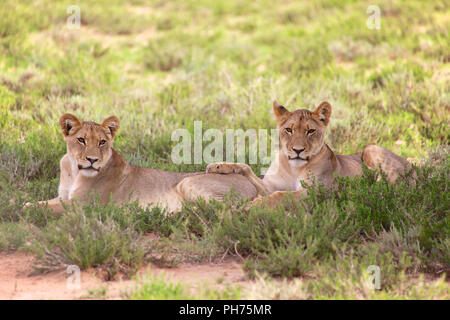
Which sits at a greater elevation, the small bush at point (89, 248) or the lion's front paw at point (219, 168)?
the lion's front paw at point (219, 168)

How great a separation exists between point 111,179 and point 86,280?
1.95 metres

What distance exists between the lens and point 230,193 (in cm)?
Result: 620

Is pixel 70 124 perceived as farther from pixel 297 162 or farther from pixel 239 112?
pixel 239 112

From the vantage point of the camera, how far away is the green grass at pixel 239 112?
4.87 m

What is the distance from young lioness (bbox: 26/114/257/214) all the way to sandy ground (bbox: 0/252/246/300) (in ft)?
3.92

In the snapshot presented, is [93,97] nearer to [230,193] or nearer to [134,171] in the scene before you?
[134,171]

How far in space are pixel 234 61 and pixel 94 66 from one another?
3.49 meters

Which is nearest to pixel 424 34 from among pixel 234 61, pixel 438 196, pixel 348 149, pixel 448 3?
pixel 448 3

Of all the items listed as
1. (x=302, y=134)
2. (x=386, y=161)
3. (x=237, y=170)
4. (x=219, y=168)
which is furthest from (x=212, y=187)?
(x=386, y=161)

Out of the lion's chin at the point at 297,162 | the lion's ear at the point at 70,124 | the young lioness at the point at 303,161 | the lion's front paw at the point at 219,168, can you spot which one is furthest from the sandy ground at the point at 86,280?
the lion's chin at the point at 297,162

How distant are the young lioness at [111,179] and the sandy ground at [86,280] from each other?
1.20 metres

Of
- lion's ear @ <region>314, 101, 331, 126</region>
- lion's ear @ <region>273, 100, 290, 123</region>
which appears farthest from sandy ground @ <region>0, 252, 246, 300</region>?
lion's ear @ <region>314, 101, 331, 126</region>

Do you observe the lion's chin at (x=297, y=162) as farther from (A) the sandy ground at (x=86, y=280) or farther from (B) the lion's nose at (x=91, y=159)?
(B) the lion's nose at (x=91, y=159)

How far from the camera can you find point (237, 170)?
22.8ft
